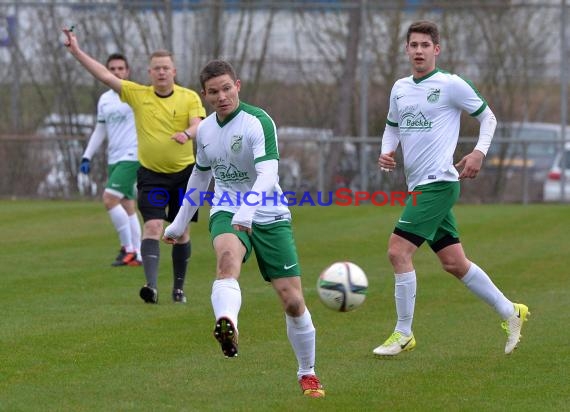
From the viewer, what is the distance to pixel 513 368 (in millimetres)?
7945

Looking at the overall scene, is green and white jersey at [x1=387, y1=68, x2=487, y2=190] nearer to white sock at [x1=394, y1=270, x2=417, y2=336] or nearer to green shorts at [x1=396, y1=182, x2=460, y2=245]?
green shorts at [x1=396, y1=182, x2=460, y2=245]

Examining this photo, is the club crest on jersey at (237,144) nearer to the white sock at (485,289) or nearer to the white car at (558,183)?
the white sock at (485,289)

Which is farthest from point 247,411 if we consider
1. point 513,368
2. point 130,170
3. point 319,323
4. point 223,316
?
point 130,170

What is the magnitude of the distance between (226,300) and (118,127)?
8732 millimetres

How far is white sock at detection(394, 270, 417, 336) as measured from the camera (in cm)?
859

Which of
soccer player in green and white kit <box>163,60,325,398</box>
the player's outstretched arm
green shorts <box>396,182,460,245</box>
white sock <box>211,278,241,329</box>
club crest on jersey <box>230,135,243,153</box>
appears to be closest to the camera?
white sock <box>211,278,241,329</box>

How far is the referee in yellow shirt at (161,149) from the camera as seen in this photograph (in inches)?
436

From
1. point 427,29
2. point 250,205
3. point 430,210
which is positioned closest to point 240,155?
point 250,205

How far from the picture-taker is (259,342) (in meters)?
8.99

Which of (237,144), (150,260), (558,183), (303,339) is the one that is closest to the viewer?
(303,339)

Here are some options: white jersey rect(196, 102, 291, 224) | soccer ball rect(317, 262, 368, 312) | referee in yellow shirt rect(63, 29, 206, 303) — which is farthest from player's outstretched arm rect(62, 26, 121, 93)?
soccer ball rect(317, 262, 368, 312)

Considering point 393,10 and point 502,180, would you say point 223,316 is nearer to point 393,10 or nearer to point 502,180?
point 502,180

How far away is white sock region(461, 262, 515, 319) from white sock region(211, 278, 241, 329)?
2.57 meters

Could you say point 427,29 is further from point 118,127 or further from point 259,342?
point 118,127
